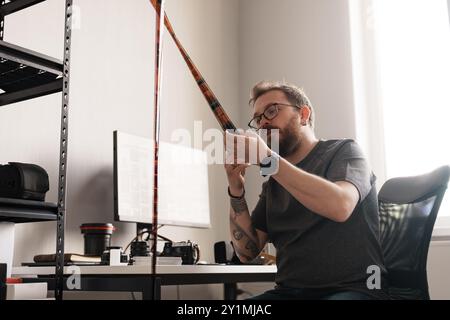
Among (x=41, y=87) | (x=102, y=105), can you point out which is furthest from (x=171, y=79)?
(x=41, y=87)

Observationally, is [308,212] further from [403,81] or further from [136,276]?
[403,81]

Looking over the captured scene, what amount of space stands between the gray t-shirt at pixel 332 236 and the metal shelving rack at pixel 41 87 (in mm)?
588

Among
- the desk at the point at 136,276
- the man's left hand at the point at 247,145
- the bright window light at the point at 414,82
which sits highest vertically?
the bright window light at the point at 414,82

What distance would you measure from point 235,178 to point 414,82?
1.64 m

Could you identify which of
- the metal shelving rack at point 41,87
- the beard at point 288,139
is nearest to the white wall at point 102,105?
the metal shelving rack at point 41,87

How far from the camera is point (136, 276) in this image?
140 centimetres

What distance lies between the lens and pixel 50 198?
76.4 inches

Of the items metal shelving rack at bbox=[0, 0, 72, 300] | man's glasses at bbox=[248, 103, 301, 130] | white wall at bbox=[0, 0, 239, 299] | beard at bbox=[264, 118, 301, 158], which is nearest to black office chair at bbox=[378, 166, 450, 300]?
beard at bbox=[264, 118, 301, 158]

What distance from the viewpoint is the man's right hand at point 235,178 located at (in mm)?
1468

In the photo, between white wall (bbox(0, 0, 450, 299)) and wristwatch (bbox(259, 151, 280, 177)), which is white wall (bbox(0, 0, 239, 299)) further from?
wristwatch (bbox(259, 151, 280, 177))

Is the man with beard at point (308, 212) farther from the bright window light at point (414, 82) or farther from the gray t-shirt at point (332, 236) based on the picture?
the bright window light at point (414, 82)
